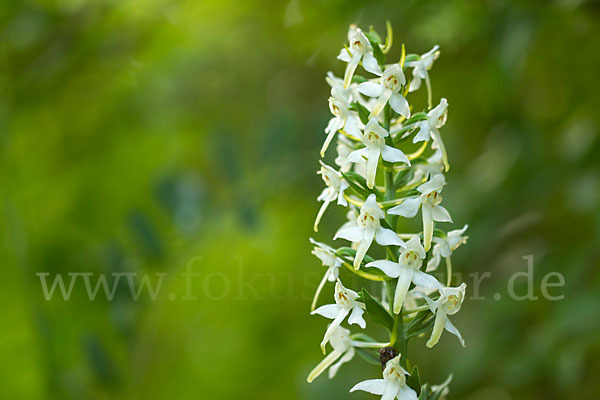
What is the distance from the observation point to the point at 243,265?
311 centimetres

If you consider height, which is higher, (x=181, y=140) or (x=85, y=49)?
(x=85, y=49)

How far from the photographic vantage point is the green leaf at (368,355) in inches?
35.0

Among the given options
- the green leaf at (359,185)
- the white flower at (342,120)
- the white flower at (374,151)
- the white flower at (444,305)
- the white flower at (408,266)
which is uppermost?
the white flower at (342,120)

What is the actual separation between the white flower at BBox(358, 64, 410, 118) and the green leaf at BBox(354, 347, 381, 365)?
36cm

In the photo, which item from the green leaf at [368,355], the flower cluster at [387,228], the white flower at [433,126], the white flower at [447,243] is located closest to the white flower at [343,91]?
the flower cluster at [387,228]

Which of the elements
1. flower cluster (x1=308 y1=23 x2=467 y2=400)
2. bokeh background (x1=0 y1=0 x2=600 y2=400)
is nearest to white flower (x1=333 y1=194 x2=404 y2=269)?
flower cluster (x1=308 y1=23 x2=467 y2=400)

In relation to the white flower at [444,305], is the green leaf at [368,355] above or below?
below

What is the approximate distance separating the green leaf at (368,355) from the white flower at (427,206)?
195 millimetres

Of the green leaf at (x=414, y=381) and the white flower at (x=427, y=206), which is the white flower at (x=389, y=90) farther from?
the green leaf at (x=414, y=381)

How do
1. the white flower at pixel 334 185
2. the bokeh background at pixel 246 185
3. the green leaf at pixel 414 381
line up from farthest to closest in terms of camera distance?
the bokeh background at pixel 246 185
the white flower at pixel 334 185
the green leaf at pixel 414 381

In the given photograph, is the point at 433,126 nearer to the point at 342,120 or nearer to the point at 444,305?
the point at 342,120

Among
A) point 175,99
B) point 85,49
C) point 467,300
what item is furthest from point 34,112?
point 467,300

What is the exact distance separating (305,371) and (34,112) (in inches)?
61.7

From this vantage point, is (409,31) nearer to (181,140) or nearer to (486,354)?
(486,354)
